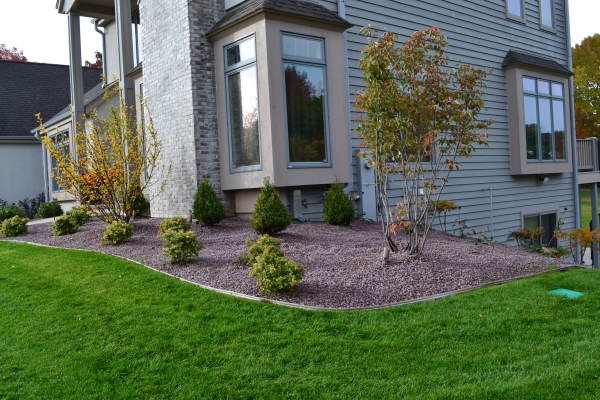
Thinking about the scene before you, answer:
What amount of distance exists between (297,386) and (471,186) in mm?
10045

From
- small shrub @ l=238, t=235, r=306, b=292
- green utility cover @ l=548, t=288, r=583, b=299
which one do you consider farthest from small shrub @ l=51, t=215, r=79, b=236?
green utility cover @ l=548, t=288, r=583, b=299

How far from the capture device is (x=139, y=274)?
19.7 ft

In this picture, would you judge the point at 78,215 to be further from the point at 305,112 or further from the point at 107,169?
the point at 305,112

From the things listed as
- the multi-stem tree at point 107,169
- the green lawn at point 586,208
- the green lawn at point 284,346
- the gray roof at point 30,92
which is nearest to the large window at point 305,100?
the multi-stem tree at point 107,169

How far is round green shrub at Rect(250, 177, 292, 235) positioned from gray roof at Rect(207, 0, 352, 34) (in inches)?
113

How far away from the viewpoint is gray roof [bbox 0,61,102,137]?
A: 1911 cm

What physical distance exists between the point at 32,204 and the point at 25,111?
12.6 ft

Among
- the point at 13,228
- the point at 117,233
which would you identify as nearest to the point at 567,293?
the point at 117,233

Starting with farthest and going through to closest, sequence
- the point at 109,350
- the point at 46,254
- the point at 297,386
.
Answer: the point at 46,254
the point at 109,350
the point at 297,386

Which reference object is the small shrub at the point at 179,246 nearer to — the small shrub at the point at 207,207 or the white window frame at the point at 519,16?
the small shrub at the point at 207,207

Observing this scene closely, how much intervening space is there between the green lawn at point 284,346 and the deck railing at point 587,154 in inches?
482

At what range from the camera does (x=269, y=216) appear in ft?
25.3

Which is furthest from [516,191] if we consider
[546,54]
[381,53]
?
[381,53]

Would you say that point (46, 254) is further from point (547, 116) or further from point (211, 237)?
point (547, 116)
